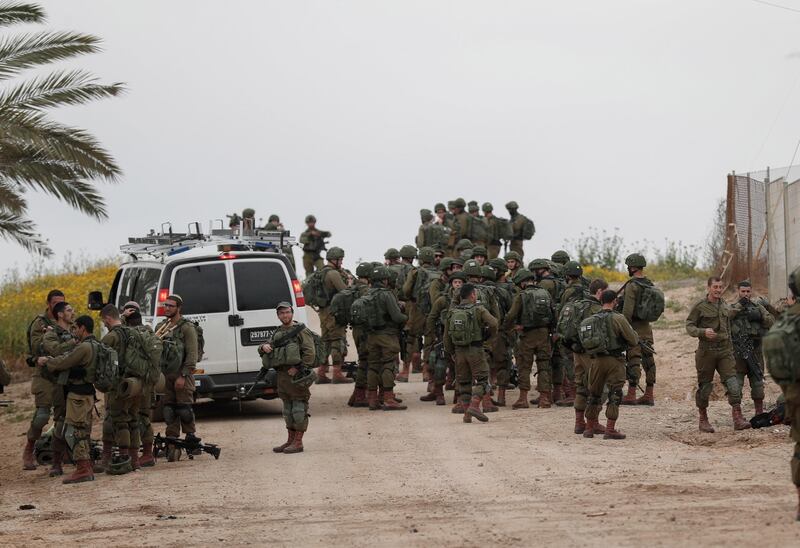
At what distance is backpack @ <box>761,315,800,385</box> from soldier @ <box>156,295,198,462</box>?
685cm

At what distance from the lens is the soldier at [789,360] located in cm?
916

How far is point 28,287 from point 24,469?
56.0 ft

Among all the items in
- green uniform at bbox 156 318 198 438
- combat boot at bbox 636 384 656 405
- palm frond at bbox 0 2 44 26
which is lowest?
combat boot at bbox 636 384 656 405

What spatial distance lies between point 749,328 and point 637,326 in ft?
6.61

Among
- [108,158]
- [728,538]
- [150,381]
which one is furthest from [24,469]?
[728,538]

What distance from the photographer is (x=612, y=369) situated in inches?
554

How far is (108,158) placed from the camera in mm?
17781

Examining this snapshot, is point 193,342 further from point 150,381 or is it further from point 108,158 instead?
point 108,158

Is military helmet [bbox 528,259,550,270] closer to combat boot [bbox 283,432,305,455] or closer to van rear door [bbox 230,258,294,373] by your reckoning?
van rear door [bbox 230,258,294,373]

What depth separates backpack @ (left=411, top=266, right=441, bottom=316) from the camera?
61.8 feet

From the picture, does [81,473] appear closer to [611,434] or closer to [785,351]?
[611,434]

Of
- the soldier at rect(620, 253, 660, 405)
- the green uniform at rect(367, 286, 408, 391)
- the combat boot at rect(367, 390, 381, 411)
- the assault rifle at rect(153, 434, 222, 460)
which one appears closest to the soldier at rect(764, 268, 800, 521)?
the assault rifle at rect(153, 434, 222, 460)

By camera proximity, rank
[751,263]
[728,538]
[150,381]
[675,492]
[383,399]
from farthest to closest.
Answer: [751,263] → [383,399] → [150,381] → [675,492] → [728,538]

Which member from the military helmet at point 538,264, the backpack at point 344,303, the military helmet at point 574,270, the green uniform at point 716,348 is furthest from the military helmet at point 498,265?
the green uniform at point 716,348
